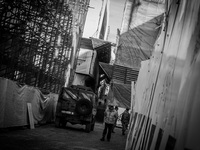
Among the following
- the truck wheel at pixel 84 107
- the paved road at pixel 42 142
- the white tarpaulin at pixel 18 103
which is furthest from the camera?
the truck wheel at pixel 84 107

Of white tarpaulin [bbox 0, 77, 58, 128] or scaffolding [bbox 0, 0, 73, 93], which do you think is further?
scaffolding [bbox 0, 0, 73, 93]

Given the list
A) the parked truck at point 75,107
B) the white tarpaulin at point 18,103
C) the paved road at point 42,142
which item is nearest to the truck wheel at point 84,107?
the parked truck at point 75,107

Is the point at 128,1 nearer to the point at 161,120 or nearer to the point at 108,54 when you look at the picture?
the point at 108,54

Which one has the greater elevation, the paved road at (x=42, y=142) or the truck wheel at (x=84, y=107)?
the truck wheel at (x=84, y=107)

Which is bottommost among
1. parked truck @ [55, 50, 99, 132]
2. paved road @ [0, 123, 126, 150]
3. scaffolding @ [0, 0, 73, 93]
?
paved road @ [0, 123, 126, 150]

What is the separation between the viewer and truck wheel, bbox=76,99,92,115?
49.7ft

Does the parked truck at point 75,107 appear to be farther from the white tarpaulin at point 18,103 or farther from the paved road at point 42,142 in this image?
the paved road at point 42,142

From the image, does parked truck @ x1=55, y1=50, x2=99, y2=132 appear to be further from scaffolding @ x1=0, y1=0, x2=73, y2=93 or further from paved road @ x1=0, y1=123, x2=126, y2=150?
scaffolding @ x1=0, y1=0, x2=73, y2=93

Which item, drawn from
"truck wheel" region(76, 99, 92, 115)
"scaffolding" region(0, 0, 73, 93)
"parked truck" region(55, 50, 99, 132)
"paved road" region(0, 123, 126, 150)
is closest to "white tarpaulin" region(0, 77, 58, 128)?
"paved road" region(0, 123, 126, 150)

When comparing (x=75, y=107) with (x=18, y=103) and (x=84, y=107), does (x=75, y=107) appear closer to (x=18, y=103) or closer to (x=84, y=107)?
(x=84, y=107)

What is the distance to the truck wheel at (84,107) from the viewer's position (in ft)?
49.7

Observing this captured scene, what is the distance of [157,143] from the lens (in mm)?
4352

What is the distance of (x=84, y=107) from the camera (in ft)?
50.2

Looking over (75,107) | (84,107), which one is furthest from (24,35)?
(84,107)
